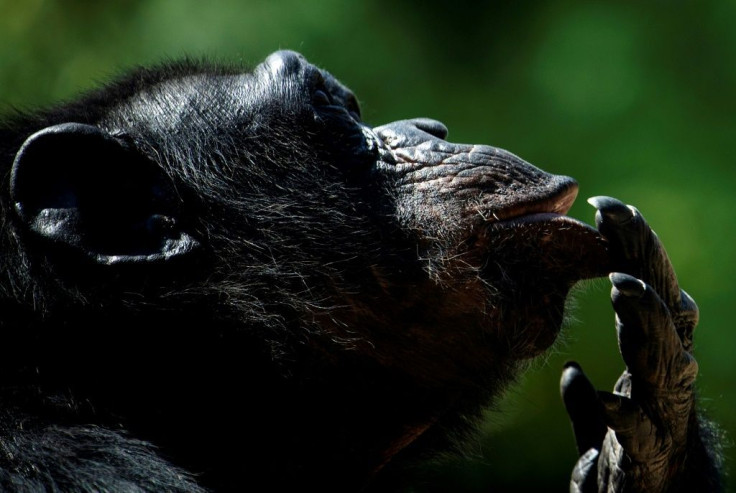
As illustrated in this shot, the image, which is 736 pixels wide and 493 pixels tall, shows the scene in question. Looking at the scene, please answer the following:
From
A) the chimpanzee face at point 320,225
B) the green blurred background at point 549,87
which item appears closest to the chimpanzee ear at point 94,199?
the chimpanzee face at point 320,225

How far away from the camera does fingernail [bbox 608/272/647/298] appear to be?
12.2 ft

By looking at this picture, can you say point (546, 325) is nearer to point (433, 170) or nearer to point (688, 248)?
point (433, 170)

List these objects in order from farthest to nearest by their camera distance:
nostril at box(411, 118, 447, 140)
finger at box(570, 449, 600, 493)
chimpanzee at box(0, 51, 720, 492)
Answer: finger at box(570, 449, 600, 493) → nostril at box(411, 118, 447, 140) → chimpanzee at box(0, 51, 720, 492)

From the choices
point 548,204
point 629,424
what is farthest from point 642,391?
point 548,204

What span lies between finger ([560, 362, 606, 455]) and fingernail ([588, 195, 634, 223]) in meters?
0.84

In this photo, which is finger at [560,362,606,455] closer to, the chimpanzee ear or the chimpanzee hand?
the chimpanzee hand

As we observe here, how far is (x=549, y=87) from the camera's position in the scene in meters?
8.67

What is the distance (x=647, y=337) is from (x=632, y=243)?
0.32 metres

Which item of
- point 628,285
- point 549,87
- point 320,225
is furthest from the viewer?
point 549,87

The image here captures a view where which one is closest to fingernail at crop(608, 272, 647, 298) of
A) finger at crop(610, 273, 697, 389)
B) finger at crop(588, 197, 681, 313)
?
finger at crop(610, 273, 697, 389)

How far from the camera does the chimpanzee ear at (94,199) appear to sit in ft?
12.0

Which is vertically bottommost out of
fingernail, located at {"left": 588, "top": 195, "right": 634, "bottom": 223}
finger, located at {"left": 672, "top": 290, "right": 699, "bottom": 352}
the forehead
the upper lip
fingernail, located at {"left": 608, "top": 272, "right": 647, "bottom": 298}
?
finger, located at {"left": 672, "top": 290, "right": 699, "bottom": 352}

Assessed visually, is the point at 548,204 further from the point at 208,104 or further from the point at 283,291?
the point at 208,104

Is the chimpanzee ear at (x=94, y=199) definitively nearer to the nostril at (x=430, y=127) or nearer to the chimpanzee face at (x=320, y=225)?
the chimpanzee face at (x=320, y=225)
